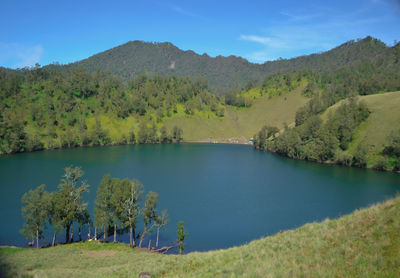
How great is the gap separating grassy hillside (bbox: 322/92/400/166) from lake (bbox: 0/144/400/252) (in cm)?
1486

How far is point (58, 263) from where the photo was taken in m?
28.3

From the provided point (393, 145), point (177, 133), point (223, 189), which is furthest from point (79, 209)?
point (177, 133)

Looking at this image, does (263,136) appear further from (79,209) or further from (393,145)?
(79,209)

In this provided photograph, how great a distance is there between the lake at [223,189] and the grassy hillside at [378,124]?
1486 centimetres

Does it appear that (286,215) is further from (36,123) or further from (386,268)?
(36,123)

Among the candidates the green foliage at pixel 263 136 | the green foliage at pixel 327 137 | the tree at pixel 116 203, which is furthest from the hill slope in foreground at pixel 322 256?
the green foliage at pixel 263 136

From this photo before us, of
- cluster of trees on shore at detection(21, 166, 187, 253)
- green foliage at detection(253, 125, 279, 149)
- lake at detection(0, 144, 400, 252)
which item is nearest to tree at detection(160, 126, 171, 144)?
green foliage at detection(253, 125, 279, 149)

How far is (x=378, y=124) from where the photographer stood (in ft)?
373

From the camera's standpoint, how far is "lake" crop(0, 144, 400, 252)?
165 ft

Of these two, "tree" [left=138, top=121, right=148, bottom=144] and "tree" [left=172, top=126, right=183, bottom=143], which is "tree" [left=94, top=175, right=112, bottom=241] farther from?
"tree" [left=172, top=126, right=183, bottom=143]

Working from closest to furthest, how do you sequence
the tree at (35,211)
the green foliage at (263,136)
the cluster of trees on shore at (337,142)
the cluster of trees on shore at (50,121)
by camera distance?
the tree at (35,211)
the cluster of trees on shore at (337,142)
the cluster of trees on shore at (50,121)
the green foliage at (263,136)

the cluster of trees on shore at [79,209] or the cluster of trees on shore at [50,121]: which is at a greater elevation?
the cluster of trees on shore at [50,121]

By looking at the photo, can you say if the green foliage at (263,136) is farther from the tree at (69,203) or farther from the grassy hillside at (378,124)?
the tree at (69,203)

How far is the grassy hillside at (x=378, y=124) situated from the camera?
104562 millimetres
